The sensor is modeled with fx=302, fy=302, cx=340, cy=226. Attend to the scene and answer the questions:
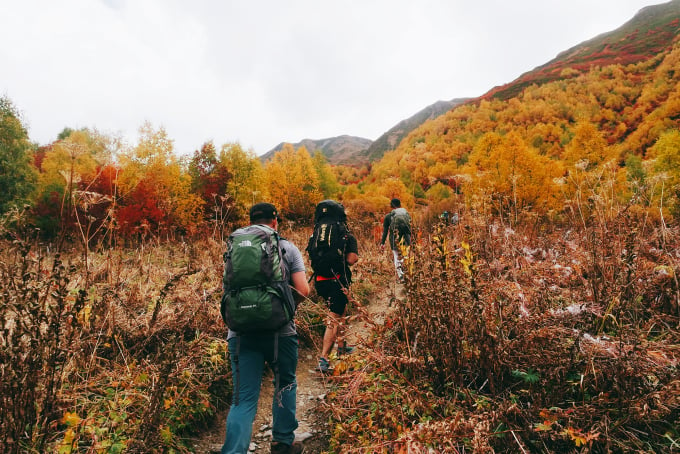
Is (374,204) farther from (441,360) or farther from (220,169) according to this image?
(441,360)

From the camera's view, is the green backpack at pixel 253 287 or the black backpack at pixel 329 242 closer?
the green backpack at pixel 253 287

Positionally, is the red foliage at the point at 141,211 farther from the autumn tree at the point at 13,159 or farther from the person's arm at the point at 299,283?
the person's arm at the point at 299,283

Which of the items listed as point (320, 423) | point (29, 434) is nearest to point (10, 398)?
point (29, 434)

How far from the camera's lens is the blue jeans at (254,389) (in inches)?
87.2

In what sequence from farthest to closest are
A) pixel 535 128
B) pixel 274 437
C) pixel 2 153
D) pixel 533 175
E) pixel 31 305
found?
pixel 535 128
pixel 2 153
pixel 533 175
pixel 274 437
pixel 31 305

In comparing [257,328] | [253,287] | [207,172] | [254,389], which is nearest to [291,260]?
[253,287]

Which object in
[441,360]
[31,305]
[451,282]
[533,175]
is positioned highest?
[31,305]

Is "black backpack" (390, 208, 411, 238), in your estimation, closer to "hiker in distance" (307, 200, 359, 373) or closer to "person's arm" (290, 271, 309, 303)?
"hiker in distance" (307, 200, 359, 373)

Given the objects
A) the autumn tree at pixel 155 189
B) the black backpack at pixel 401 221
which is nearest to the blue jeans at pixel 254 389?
the black backpack at pixel 401 221

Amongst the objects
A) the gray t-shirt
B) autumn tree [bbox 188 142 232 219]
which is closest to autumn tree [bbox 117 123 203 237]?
autumn tree [bbox 188 142 232 219]

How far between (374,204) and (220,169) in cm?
1200

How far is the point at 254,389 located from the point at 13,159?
28.7 metres

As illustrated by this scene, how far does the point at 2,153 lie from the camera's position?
783 inches

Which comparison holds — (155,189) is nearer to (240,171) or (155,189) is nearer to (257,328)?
(240,171)
